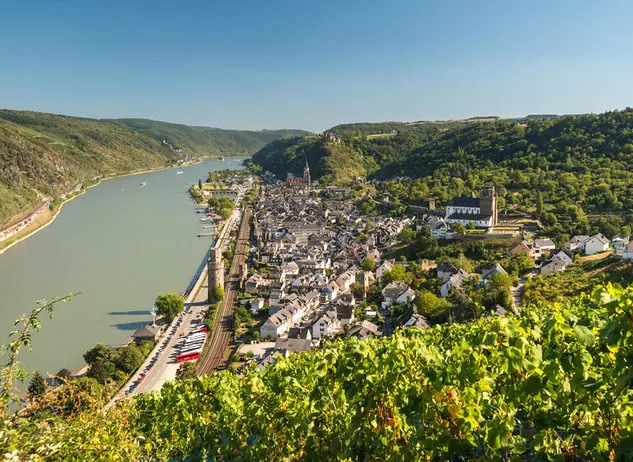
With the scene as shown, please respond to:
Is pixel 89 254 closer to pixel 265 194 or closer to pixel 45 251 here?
pixel 45 251

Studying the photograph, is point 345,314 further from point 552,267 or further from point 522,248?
point 522,248

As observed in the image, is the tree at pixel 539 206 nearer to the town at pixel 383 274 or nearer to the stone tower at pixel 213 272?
the town at pixel 383 274

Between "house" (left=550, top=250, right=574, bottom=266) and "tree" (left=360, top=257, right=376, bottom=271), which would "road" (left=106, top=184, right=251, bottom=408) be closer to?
"tree" (left=360, top=257, right=376, bottom=271)

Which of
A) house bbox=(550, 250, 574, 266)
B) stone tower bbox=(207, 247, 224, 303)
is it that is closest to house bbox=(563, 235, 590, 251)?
house bbox=(550, 250, 574, 266)

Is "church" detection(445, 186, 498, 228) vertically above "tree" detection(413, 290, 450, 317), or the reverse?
"church" detection(445, 186, 498, 228)

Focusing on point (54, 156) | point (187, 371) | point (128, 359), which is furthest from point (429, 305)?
point (54, 156)

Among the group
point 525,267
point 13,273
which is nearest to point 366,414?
point 525,267
